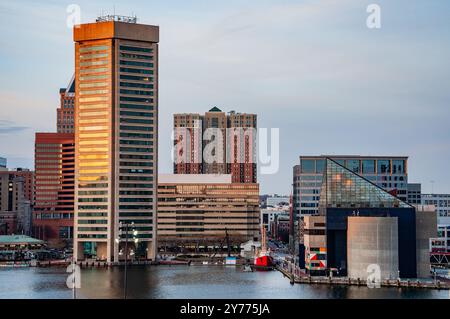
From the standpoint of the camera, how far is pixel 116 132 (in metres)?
62.8

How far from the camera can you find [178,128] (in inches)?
4680

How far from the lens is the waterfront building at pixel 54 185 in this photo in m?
95.3

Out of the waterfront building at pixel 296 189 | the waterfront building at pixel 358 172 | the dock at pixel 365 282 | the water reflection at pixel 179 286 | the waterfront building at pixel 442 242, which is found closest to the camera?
the water reflection at pixel 179 286

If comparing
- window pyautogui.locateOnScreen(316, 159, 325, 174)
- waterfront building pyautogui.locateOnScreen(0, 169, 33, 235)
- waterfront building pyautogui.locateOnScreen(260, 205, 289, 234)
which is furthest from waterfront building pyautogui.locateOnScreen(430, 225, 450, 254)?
waterfront building pyautogui.locateOnScreen(260, 205, 289, 234)

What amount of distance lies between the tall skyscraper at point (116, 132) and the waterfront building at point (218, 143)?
46.6 meters

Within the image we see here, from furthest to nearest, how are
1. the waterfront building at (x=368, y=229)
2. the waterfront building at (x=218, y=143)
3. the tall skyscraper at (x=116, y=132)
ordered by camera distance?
the waterfront building at (x=218, y=143) → the tall skyscraper at (x=116, y=132) → the waterfront building at (x=368, y=229)

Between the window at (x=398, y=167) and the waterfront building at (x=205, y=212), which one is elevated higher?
the window at (x=398, y=167)

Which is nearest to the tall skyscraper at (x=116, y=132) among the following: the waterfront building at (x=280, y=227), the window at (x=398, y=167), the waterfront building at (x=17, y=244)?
the waterfront building at (x=17, y=244)

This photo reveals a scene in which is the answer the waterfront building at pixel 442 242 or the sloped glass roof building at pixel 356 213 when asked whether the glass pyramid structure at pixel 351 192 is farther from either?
the waterfront building at pixel 442 242

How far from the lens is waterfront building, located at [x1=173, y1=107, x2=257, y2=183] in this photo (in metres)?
112

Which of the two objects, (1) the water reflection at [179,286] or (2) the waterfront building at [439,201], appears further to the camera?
(2) the waterfront building at [439,201]

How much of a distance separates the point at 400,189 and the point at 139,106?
30.4m

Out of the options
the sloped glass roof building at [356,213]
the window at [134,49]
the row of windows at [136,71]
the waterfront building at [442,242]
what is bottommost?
the waterfront building at [442,242]
